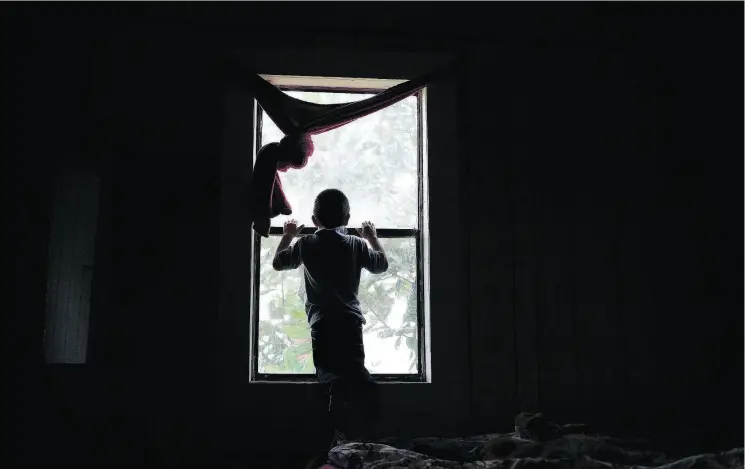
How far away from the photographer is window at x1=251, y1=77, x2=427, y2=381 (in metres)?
3.52

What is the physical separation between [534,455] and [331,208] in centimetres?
158

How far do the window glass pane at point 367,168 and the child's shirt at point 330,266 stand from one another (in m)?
0.20

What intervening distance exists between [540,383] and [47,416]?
92.7 inches

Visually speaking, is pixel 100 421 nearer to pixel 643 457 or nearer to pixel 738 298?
pixel 643 457

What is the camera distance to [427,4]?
378cm

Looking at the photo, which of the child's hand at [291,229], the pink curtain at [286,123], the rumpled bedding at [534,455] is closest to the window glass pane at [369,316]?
the child's hand at [291,229]

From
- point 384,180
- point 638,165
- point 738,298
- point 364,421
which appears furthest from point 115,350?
point 738,298

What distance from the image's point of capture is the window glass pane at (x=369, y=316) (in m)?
3.51

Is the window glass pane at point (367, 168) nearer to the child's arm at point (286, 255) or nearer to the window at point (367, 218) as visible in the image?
the window at point (367, 218)

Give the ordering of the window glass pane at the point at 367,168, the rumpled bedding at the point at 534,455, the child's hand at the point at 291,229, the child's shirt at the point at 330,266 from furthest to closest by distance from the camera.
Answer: the window glass pane at the point at 367,168 → the child's hand at the point at 291,229 → the child's shirt at the point at 330,266 → the rumpled bedding at the point at 534,455

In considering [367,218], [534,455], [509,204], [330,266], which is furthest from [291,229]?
[534,455]

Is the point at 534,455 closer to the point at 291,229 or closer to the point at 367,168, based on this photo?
the point at 291,229

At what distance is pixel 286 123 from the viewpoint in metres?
3.48

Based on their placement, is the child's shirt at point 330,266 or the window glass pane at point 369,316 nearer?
the child's shirt at point 330,266
